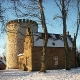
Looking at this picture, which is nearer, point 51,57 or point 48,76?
point 48,76

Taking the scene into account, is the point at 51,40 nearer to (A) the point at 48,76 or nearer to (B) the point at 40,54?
(B) the point at 40,54

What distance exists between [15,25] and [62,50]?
602 inches

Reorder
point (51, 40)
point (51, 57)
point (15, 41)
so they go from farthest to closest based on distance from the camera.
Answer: point (15, 41) < point (51, 40) < point (51, 57)

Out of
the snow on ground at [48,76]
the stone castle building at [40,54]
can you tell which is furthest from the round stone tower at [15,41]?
the snow on ground at [48,76]

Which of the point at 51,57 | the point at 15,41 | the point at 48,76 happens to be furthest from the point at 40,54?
the point at 15,41

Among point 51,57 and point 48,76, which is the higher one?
point 48,76

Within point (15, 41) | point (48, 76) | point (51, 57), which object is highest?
point (15, 41)

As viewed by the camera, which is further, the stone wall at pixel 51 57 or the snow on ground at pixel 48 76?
the stone wall at pixel 51 57

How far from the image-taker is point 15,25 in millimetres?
49875

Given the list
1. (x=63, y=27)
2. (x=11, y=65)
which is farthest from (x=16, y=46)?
(x=63, y=27)

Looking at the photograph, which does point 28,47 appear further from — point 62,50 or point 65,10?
point 65,10

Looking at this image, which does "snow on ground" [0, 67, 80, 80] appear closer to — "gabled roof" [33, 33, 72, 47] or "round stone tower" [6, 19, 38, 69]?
"gabled roof" [33, 33, 72, 47]

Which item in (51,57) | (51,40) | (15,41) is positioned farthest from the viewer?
(15,41)

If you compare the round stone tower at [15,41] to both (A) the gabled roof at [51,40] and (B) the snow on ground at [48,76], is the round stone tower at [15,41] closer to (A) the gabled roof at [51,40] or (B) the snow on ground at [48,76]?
(A) the gabled roof at [51,40]
